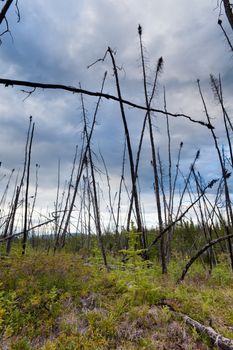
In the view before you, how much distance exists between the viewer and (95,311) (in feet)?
12.3

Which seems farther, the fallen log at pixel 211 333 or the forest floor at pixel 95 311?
the forest floor at pixel 95 311

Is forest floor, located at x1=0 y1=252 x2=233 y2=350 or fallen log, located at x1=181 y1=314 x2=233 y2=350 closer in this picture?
fallen log, located at x1=181 y1=314 x2=233 y2=350

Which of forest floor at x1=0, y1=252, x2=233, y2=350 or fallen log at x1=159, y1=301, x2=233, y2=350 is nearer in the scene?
fallen log at x1=159, y1=301, x2=233, y2=350

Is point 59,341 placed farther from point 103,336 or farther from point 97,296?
point 97,296

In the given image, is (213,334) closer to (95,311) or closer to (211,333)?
(211,333)

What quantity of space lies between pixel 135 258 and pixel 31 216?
324 inches

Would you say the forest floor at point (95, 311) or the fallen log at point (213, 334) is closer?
the fallen log at point (213, 334)

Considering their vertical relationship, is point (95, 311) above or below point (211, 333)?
above

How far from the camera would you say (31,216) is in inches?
468

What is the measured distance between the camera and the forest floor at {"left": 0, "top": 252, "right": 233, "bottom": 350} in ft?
10.1

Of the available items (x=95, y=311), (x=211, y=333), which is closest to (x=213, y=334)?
(x=211, y=333)

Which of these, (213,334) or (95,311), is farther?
(95,311)

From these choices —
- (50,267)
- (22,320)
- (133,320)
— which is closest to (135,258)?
(133,320)

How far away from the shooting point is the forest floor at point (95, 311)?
309cm
